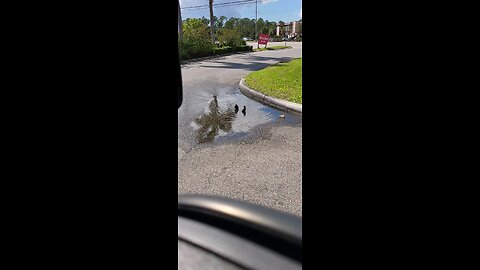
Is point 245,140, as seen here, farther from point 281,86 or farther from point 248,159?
point 281,86

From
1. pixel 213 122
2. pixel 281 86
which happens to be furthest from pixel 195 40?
pixel 213 122

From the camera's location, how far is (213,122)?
6.98 m

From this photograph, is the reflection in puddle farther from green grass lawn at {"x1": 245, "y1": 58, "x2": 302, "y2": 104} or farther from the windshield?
green grass lawn at {"x1": 245, "y1": 58, "x2": 302, "y2": 104}

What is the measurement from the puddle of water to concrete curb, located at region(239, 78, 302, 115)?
0.64 ft

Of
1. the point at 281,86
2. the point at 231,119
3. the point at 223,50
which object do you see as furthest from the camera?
the point at 223,50

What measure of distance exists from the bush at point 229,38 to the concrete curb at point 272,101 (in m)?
22.6

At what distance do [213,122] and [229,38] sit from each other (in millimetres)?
27133

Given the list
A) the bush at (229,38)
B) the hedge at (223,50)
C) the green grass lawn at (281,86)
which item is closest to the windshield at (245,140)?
the green grass lawn at (281,86)

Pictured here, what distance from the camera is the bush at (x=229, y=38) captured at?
108 ft

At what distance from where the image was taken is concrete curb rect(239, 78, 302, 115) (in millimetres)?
7822

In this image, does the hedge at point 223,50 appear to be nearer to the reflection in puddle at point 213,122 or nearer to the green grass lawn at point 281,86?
the green grass lawn at point 281,86

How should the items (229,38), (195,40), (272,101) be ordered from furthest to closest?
(229,38) → (195,40) → (272,101)
